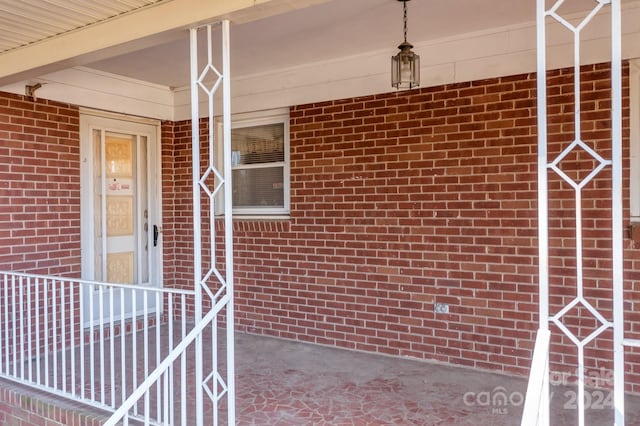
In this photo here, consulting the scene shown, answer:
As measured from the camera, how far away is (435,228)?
4281 mm

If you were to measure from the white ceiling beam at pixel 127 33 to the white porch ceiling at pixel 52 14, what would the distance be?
0.04 m

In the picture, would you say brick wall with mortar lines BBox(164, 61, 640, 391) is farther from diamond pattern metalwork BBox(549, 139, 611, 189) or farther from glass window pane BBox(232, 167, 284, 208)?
diamond pattern metalwork BBox(549, 139, 611, 189)

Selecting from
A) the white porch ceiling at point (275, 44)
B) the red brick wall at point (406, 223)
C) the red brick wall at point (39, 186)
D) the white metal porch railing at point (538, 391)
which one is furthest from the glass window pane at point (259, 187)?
the white metal porch railing at point (538, 391)

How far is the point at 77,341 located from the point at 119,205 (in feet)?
4.89

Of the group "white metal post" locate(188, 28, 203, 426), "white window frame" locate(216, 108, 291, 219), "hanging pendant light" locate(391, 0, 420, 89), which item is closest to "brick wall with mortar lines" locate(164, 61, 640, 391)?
"white window frame" locate(216, 108, 291, 219)

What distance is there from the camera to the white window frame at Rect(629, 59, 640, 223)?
353 cm

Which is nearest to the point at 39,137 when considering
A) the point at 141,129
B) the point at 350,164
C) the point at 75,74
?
the point at 75,74

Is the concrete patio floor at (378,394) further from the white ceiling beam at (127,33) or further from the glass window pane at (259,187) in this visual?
the white ceiling beam at (127,33)

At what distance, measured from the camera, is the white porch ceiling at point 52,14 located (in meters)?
2.82

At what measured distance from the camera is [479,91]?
13.4 ft

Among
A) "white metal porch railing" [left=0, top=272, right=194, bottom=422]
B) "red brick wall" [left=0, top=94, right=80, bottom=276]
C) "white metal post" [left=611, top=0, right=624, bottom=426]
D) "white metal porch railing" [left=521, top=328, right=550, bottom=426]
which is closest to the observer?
"white metal porch railing" [left=521, top=328, right=550, bottom=426]

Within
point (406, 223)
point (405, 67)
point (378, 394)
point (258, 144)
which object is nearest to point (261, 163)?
point (258, 144)

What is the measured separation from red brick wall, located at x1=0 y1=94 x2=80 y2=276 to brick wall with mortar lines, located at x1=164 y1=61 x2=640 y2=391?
74.8 inches

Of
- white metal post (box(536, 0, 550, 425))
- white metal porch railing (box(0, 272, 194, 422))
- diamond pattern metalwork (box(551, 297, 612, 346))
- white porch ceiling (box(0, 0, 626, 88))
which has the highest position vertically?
white porch ceiling (box(0, 0, 626, 88))
